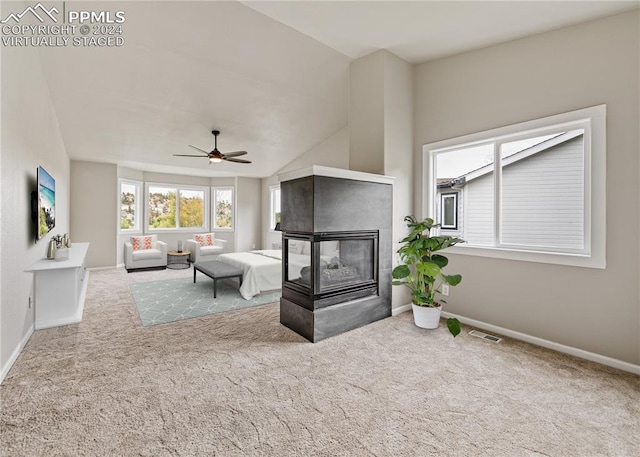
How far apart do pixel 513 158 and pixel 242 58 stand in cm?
334

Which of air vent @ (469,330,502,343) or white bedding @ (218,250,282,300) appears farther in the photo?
white bedding @ (218,250,282,300)

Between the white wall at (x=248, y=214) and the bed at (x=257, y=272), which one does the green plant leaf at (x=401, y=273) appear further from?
the white wall at (x=248, y=214)

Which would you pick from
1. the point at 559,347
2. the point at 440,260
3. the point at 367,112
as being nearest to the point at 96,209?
the point at 367,112

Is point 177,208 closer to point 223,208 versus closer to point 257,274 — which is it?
point 223,208

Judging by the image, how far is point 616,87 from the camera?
248 cm

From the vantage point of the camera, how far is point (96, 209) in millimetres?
6867

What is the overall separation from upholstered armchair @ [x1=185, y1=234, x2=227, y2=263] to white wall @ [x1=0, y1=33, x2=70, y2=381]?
379 centimetres

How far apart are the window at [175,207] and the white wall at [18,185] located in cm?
474

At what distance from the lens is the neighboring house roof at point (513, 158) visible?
2.82 metres

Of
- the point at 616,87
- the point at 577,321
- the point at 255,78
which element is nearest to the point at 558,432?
the point at 577,321

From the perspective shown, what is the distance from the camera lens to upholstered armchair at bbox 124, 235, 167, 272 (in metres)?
6.68

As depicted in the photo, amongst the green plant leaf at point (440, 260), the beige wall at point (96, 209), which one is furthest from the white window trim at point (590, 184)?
the beige wall at point (96, 209)

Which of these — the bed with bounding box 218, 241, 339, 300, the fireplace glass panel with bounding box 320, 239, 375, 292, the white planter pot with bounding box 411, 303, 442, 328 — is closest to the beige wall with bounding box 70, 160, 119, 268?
the bed with bounding box 218, 241, 339, 300

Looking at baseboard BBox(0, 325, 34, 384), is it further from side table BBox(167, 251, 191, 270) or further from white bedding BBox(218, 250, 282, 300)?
side table BBox(167, 251, 191, 270)
